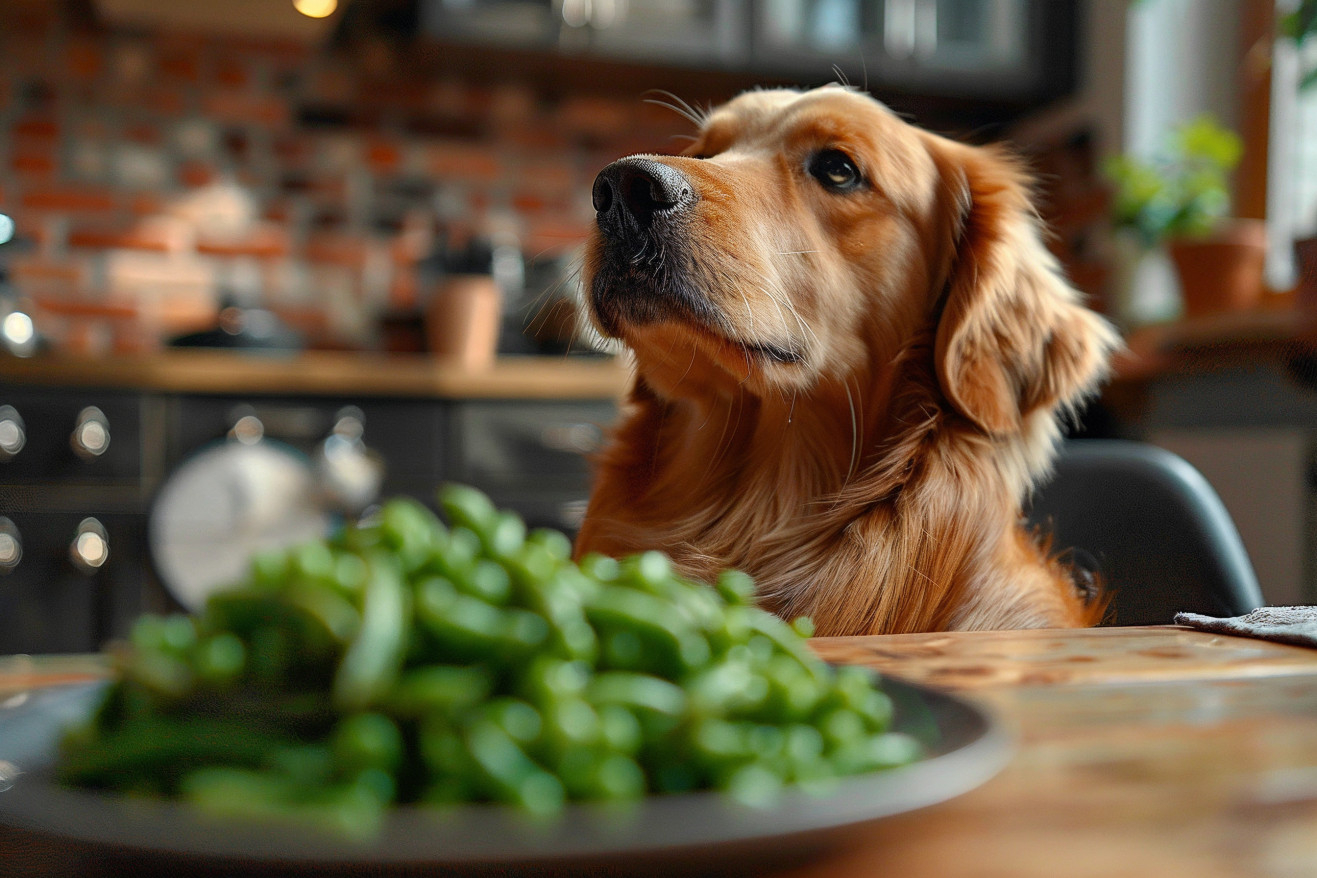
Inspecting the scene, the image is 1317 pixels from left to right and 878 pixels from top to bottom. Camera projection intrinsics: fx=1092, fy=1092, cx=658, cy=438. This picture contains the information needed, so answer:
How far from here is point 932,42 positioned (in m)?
3.58

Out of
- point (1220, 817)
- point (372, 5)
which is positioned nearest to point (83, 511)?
point (372, 5)

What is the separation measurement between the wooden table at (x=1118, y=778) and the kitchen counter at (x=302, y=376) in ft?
7.62

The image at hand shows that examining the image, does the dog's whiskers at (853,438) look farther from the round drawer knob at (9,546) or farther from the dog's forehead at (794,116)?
the round drawer knob at (9,546)

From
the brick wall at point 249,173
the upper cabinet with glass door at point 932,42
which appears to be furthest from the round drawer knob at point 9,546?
the upper cabinet with glass door at point 932,42

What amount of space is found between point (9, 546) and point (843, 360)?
7.45ft

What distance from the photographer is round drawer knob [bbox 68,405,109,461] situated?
8.87ft

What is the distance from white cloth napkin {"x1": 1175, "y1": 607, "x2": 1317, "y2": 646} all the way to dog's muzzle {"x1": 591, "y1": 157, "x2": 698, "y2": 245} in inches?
26.4

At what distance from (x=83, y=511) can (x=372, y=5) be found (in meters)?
1.87

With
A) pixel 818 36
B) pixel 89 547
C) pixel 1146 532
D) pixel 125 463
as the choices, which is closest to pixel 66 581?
pixel 89 547

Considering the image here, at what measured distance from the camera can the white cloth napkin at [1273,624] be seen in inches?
28.0

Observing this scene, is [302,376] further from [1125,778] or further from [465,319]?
[1125,778]

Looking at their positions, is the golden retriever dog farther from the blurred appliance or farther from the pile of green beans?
the blurred appliance

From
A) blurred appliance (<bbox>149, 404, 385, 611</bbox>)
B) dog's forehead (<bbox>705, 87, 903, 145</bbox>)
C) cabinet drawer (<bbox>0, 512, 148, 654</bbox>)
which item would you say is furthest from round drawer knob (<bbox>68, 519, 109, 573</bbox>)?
dog's forehead (<bbox>705, 87, 903, 145</bbox>)

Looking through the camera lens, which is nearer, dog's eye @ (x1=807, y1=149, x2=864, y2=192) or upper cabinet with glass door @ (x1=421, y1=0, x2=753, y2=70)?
dog's eye @ (x1=807, y1=149, x2=864, y2=192)
